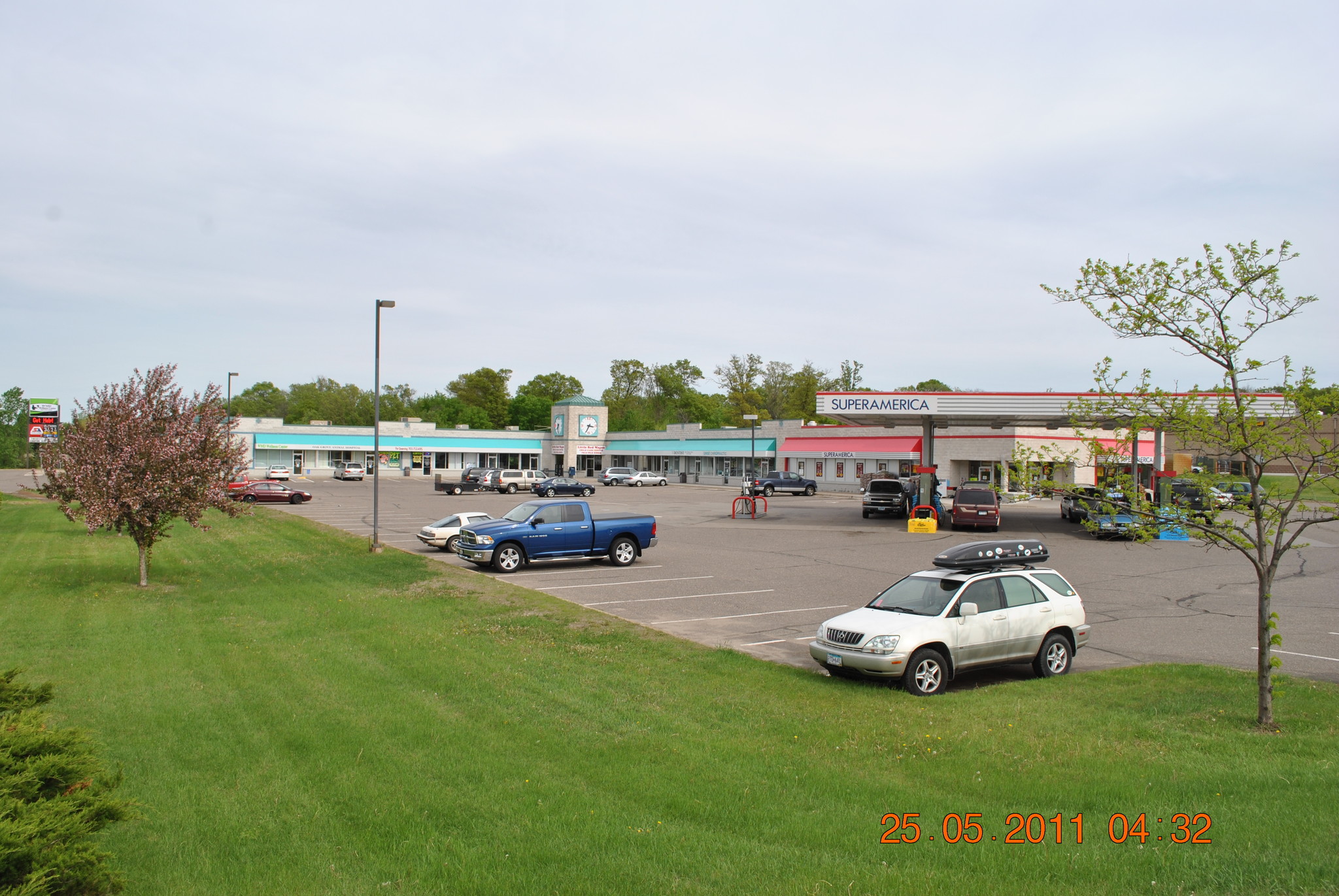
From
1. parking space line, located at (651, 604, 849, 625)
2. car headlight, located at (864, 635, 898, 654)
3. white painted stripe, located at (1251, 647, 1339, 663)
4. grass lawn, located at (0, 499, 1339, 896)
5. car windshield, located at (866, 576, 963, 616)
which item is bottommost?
parking space line, located at (651, 604, 849, 625)

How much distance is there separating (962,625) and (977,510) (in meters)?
25.5

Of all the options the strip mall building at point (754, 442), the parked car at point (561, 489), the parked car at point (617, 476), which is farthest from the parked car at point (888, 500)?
the parked car at point (617, 476)

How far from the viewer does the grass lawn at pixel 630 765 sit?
17.1 feet

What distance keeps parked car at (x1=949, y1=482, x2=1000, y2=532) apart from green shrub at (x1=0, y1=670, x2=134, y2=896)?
3352 centimetres

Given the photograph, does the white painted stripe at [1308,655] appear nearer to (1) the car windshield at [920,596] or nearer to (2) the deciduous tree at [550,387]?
(1) the car windshield at [920,596]

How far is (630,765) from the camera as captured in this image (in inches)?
285

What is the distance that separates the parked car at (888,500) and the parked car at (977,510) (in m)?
4.41

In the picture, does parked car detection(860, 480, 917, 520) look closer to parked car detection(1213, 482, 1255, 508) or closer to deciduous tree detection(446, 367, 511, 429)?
parked car detection(1213, 482, 1255, 508)

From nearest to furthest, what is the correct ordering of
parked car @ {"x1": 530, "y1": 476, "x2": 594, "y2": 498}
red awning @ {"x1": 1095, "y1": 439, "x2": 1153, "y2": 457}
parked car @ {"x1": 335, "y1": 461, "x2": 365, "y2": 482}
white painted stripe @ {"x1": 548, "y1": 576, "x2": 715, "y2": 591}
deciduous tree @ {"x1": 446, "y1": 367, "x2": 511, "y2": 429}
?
red awning @ {"x1": 1095, "y1": 439, "x2": 1153, "y2": 457}, white painted stripe @ {"x1": 548, "y1": 576, "x2": 715, "y2": 591}, parked car @ {"x1": 530, "y1": 476, "x2": 594, "y2": 498}, parked car @ {"x1": 335, "y1": 461, "x2": 365, "y2": 482}, deciduous tree @ {"x1": 446, "y1": 367, "x2": 511, "y2": 429}

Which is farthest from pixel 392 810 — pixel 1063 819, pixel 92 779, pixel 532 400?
pixel 532 400

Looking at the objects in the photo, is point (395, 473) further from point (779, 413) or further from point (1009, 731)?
point (1009, 731)

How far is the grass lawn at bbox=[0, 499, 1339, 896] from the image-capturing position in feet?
17.1
